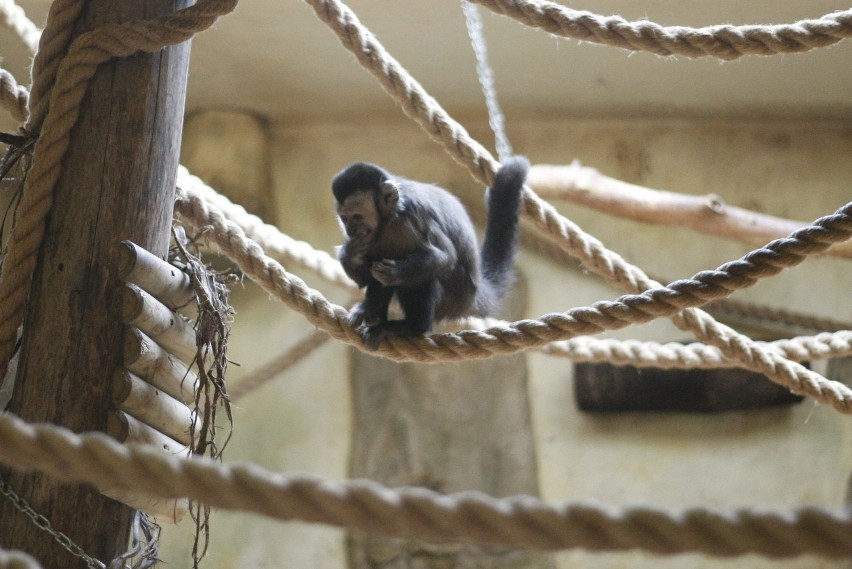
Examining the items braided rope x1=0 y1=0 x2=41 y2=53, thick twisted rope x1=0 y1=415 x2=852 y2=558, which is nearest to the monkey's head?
braided rope x1=0 y1=0 x2=41 y2=53

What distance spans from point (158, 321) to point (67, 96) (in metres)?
0.66

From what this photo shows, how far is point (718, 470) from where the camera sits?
19.0 ft

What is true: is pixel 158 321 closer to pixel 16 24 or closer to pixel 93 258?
pixel 93 258

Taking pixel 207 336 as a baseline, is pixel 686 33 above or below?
above

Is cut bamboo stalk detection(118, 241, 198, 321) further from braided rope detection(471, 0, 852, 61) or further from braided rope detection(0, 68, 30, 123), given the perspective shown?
braided rope detection(471, 0, 852, 61)

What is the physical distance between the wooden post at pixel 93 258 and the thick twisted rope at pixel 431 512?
95 centimetres

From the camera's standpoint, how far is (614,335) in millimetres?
6098

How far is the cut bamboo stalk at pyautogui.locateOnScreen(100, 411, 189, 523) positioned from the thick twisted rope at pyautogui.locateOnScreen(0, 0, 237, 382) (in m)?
0.41

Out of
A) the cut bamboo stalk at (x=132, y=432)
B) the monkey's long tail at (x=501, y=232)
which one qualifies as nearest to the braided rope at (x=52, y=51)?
the cut bamboo stalk at (x=132, y=432)

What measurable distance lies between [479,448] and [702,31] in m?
3.86

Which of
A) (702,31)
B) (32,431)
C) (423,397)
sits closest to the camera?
(32,431)

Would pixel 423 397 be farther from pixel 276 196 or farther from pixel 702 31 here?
pixel 702 31

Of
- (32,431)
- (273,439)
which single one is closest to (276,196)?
(273,439)

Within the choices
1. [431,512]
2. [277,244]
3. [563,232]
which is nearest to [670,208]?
[563,232]
